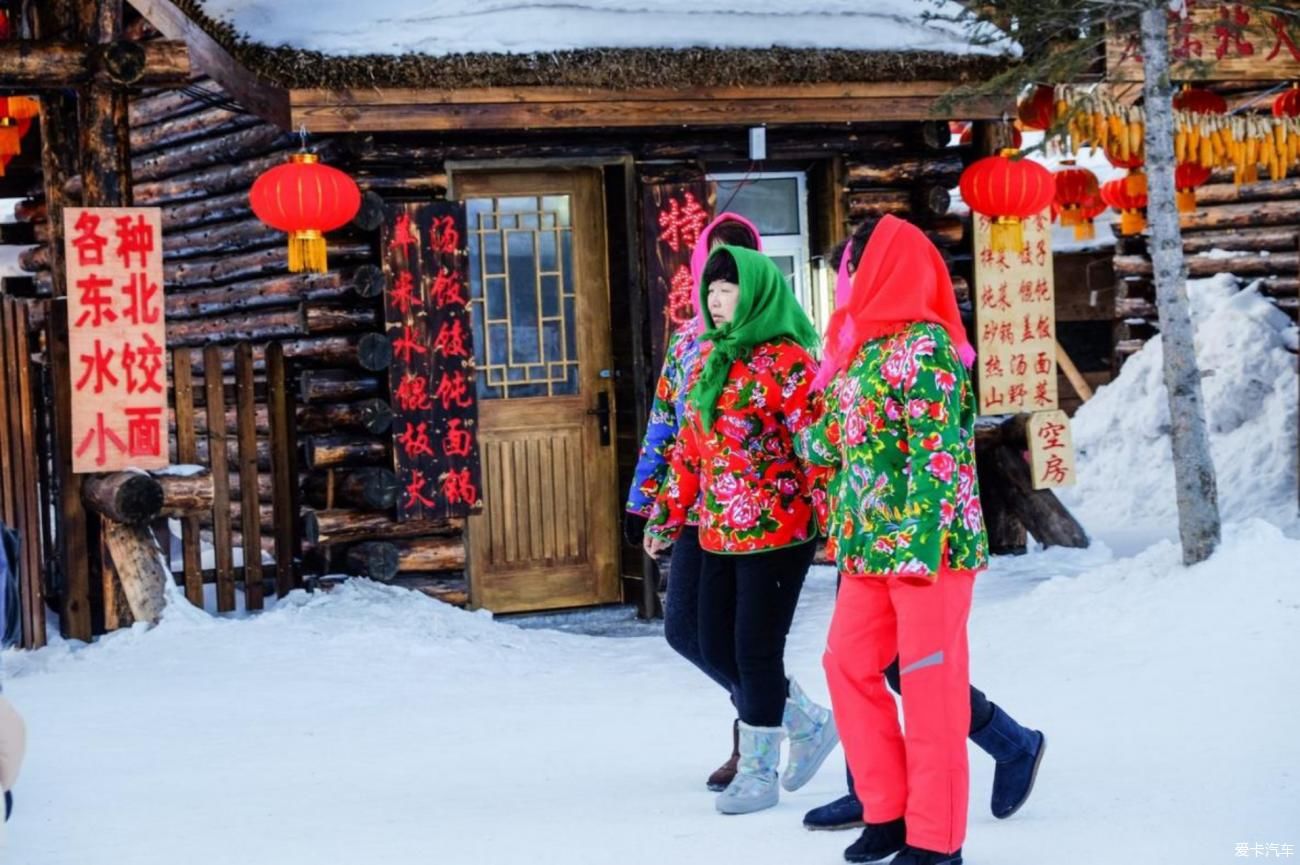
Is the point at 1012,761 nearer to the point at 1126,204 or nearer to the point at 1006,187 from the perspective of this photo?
the point at 1006,187

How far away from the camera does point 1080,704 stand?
6.97 metres

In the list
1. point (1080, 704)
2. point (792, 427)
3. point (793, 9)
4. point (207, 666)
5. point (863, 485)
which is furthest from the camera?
point (793, 9)

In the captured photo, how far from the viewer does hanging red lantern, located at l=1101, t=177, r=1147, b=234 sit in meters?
14.2

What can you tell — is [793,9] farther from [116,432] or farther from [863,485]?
[863,485]

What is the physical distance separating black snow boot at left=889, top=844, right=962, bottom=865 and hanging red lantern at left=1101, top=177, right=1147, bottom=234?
1043cm

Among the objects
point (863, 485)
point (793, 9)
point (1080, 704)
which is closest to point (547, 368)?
point (793, 9)

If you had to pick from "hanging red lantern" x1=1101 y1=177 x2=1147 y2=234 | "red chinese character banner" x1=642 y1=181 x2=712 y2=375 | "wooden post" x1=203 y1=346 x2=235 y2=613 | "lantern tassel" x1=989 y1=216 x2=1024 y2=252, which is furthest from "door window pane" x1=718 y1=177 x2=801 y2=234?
"hanging red lantern" x1=1101 y1=177 x2=1147 y2=234

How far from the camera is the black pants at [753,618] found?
5246 millimetres

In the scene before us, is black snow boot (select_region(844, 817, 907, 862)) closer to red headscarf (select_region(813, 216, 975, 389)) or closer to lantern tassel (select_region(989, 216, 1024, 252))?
red headscarf (select_region(813, 216, 975, 389))

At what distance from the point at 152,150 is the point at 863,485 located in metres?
9.39

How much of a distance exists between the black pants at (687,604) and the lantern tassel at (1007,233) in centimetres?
558

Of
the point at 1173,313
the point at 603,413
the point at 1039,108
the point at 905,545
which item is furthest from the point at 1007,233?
the point at 905,545

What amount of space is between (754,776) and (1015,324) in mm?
6495

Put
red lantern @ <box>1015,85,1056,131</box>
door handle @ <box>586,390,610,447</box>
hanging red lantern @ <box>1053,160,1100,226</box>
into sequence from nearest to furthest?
door handle @ <box>586,390,610,447</box>, red lantern @ <box>1015,85,1056,131</box>, hanging red lantern @ <box>1053,160,1100,226</box>
